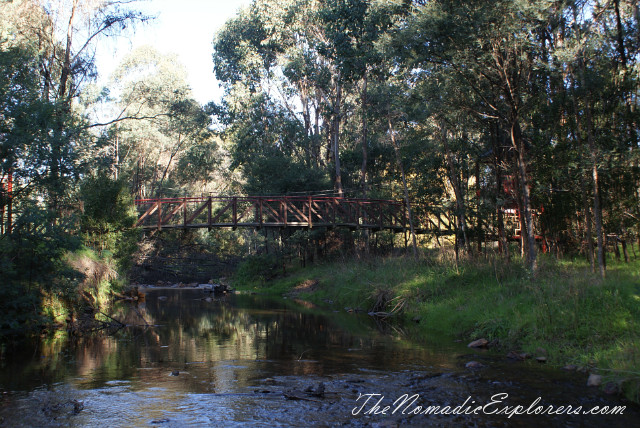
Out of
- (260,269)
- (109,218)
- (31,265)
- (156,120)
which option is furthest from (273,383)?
(156,120)

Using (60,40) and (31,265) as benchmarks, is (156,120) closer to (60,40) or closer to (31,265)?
(60,40)

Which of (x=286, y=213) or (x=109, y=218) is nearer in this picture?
(x=109, y=218)

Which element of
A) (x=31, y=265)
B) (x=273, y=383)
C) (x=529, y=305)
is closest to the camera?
(x=273, y=383)

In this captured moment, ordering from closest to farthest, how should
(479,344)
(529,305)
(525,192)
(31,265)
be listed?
(479,344) < (529,305) < (31,265) < (525,192)

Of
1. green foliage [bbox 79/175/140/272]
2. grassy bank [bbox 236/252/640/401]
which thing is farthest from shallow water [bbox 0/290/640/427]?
green foliage [bbox 79/175/140/272]

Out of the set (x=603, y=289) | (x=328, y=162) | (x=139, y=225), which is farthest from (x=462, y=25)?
(x=328, y=162)

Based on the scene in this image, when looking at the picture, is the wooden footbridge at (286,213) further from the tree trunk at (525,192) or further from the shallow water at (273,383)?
the tree trunk at (525,192)

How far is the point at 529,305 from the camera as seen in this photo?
1087cm

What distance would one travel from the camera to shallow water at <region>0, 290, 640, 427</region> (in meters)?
6.06

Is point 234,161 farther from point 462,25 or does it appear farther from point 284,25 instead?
point 462,25

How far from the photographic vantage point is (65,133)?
12617mm

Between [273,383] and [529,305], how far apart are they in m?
6.14

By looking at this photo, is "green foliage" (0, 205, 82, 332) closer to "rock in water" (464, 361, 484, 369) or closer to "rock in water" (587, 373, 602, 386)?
"rock in water" (464, 361, 484, 369)

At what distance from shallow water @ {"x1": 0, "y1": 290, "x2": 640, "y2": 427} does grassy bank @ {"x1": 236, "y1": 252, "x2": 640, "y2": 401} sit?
0.62 metres
